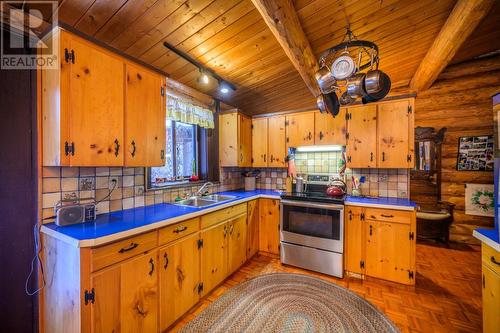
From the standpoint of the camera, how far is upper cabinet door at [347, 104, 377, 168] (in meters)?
2.69

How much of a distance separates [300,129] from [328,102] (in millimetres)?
867

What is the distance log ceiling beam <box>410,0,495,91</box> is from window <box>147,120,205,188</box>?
294 centimetres

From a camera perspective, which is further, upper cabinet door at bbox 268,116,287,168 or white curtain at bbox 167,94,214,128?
upper cabinet door at bbox 268,116,287,168

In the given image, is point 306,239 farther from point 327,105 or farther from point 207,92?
point 207,92

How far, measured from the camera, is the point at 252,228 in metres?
2.95

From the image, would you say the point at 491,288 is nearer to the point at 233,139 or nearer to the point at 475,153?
the point at 233,139

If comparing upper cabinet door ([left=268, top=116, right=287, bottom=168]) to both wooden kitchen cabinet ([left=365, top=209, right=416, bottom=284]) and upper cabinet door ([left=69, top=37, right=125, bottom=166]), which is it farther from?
upper cabinet door ([left=69, top=37, right=125, bottom=166])

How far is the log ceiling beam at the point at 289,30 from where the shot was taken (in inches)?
59.0

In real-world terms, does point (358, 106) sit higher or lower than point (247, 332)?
higher

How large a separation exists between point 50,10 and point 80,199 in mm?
1331

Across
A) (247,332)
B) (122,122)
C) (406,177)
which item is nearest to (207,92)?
(122,122)

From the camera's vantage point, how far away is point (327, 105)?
229cm

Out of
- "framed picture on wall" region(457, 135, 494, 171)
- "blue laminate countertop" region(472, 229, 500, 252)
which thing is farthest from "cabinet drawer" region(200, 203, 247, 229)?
"framed picture on wall" region(457, 135, 494, 171)

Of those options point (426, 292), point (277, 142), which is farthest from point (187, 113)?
point (426, 292)
